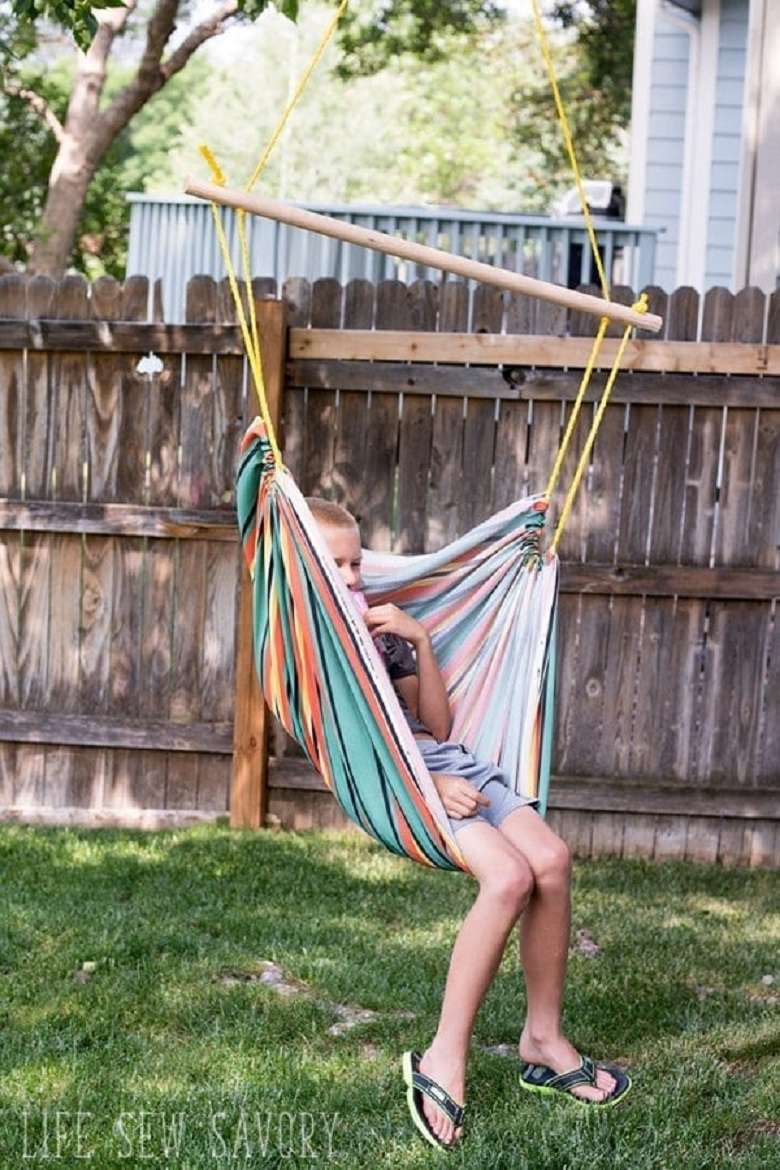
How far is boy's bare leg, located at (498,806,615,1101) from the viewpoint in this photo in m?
3.16

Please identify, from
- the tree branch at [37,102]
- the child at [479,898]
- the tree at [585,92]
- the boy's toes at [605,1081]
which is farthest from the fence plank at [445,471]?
the tree at [585,92]

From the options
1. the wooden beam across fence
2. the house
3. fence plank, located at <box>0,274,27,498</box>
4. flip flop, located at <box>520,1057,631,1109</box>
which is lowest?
flip flop, located at <box>520,1057,631,1109</box>

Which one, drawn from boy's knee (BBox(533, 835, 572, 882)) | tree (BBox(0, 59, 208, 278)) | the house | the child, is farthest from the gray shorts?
tree (BBox(0, 59, 208, 278))

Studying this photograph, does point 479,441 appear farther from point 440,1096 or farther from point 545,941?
point 440,1096

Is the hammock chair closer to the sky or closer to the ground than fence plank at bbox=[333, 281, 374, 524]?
closer to the ground

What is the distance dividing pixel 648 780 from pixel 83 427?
7.16 feet

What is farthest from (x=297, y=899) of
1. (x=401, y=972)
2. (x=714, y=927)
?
(x=714, y=927)

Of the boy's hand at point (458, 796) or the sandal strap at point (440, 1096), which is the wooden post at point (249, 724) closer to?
the boy's hand at point (458, 796)

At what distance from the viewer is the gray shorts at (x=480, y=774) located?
10.8ft

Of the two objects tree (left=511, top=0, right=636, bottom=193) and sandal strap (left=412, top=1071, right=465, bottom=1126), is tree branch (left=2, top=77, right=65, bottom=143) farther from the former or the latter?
sandal strap (left=412, top=1071, right=465, bottom=1126)

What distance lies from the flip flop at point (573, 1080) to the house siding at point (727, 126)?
7.41 metres

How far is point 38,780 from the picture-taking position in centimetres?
566

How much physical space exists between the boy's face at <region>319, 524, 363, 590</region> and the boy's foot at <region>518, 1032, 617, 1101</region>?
3.22 ft

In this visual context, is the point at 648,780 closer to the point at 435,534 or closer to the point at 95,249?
the point at 435,534
